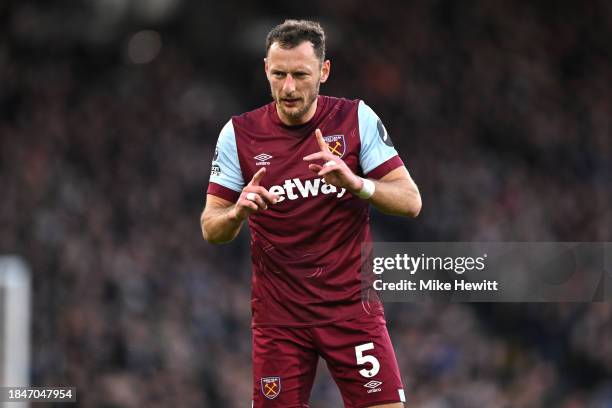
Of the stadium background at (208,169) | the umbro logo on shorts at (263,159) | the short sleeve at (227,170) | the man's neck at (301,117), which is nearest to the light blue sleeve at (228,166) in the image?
the short sleeve at (227,170)

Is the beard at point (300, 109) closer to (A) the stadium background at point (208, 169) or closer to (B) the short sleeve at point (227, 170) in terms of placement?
(B) the short sleeve at point (227, 170)

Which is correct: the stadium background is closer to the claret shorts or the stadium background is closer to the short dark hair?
the claret shorts

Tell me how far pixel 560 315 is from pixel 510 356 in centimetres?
72

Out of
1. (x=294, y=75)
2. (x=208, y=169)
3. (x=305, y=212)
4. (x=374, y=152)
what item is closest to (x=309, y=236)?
(x=305, y=212)

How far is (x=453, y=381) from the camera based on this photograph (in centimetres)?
1130

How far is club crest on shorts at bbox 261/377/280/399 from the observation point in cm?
477

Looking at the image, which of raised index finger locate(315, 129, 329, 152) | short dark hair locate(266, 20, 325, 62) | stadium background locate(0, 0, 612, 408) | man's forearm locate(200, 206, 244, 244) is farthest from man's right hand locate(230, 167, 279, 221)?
stadium background locate(0, 0, 612, 408)

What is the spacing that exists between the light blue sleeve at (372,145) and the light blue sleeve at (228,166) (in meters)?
0.57

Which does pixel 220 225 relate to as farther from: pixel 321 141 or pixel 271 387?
pixel 271 387

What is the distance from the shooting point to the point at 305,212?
15.7ft

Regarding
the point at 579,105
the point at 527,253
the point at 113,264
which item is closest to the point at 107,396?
the point at 113,264

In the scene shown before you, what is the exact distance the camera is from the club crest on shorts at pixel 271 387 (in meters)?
4.77

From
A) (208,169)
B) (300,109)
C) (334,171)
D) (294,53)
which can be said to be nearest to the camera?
(334,171)

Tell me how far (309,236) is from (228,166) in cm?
52
